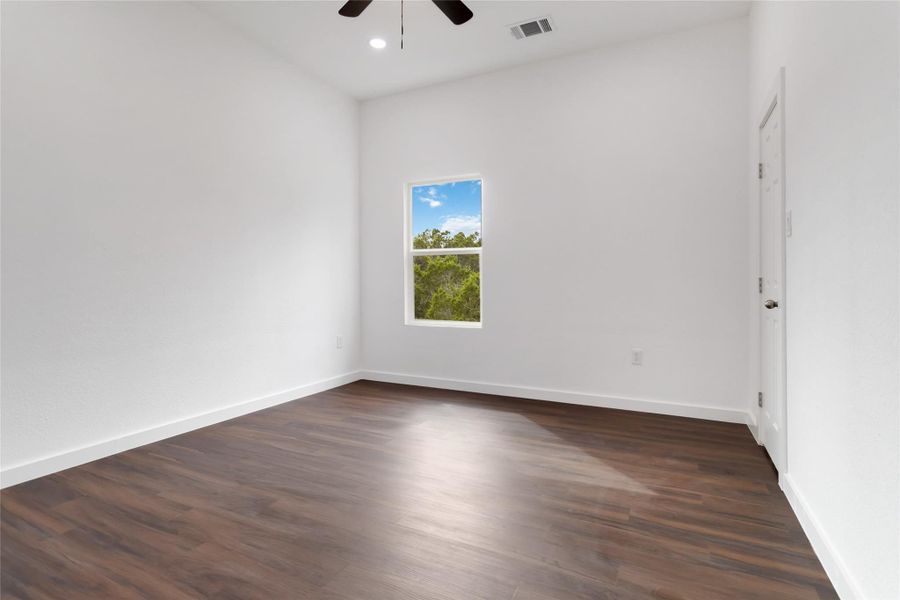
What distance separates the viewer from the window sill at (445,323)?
182 inches

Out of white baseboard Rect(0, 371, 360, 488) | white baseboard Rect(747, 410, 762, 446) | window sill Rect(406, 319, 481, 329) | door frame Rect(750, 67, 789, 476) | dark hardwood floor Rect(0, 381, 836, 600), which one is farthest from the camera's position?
window sill Rect(406, 319, 481, 329)

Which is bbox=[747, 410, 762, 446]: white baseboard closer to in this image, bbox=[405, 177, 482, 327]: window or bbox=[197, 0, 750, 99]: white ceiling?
bbox=[405, 177, 482, 327]: window

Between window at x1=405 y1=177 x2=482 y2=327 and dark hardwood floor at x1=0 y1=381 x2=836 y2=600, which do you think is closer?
dark hardwood floor at x1=0 y1=381 x2=836 y2=600

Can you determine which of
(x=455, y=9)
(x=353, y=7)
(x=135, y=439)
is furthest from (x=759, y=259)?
(x=135, y=439)

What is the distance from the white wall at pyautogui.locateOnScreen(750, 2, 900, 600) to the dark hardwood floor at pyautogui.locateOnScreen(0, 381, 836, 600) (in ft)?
1.00

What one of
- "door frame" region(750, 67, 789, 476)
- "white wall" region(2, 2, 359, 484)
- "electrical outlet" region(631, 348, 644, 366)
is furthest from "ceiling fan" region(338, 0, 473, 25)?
"electrical outlet" region(631, 348, 644, 366)

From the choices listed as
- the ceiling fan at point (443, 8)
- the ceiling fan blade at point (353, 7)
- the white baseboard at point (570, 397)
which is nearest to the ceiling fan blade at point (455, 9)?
the ceiling fan at point (443, 8)

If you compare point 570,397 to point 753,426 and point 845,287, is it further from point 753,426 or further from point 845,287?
point 845,287

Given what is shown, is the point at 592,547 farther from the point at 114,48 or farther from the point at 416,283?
the point at 114,48

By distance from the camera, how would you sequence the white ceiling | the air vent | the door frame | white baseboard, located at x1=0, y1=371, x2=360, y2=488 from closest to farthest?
the door frame < white baseboard, located at x1=0, y1=371, x2=360, y2=488 < the white ceiling < the air vent

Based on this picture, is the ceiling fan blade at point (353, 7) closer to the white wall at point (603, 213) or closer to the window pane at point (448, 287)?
the white wall at point (603, 213)

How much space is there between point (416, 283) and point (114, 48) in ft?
9.95

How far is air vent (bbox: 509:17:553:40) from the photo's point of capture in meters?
3.55

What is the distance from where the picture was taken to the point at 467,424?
138 inches
